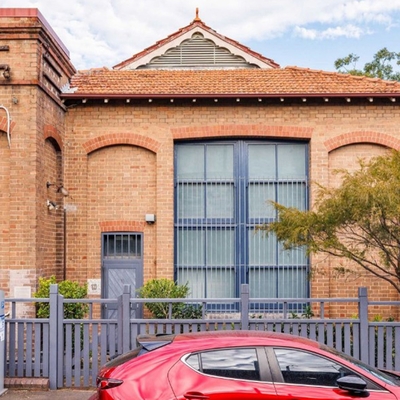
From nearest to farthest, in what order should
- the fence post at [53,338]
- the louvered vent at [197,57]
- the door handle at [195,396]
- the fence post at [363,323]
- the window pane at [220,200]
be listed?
the door handle at [195,396]
the fence post at [53,338]
the fence post at [363,323]
the window pane at [220,200]
the louvered vent at [197,57]

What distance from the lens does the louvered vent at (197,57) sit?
1620cm

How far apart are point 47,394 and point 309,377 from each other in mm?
4948

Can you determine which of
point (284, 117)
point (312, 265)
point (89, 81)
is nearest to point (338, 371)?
point (312, 265)

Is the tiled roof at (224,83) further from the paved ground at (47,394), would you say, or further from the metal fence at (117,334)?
the paved ground at (47,394)

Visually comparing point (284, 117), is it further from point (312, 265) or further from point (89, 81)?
point (89, 81)

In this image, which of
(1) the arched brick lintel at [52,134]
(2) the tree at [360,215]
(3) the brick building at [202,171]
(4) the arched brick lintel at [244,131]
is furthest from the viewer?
(4) the arched brick lintel at [244,131]

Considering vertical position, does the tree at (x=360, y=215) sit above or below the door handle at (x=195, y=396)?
above

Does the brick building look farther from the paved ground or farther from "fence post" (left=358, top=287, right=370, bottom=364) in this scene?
the paved ground

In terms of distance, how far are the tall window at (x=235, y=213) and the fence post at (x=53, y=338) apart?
5.47 meters

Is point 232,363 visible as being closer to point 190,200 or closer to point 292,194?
point 190,200

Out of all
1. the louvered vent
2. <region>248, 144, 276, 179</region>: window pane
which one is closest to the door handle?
<region>248, 144, 276, 179</region>: window pane

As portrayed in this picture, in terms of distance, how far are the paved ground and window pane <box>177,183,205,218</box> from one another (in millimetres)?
6317

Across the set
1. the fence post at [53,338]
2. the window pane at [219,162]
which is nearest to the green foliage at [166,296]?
the window pane at [219,162]

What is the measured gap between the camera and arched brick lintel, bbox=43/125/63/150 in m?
12.6
